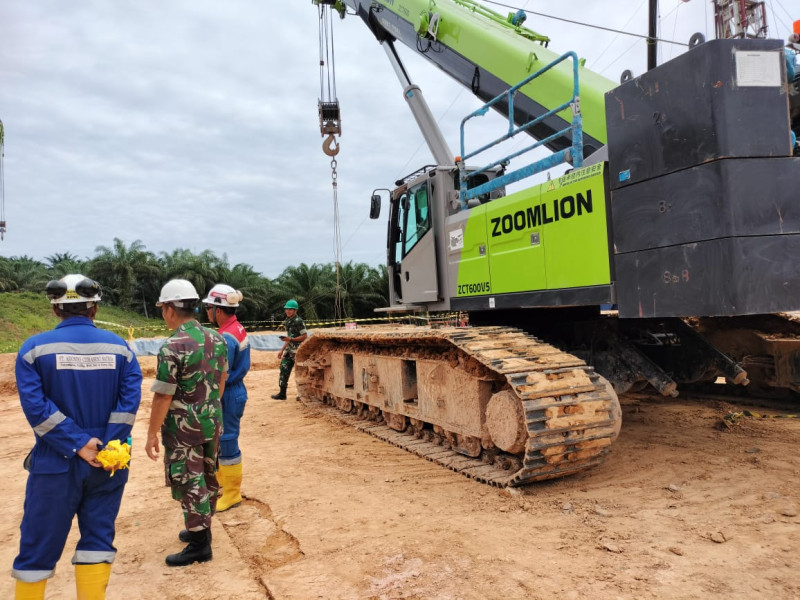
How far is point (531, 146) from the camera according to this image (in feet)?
18.5

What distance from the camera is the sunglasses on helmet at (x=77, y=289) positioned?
3117mm

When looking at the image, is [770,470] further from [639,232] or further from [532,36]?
[532,36]

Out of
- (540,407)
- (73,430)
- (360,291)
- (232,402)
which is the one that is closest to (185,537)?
(232,402)

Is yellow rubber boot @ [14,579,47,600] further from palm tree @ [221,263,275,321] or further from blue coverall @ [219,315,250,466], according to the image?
palm tree @ [221,263,275,321]

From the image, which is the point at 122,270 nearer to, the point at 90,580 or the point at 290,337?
the point at 290,337

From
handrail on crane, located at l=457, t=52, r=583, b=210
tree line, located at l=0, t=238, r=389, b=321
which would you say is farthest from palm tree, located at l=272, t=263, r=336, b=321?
handrail on crane, located at l=457, t=52, r=583, b=210

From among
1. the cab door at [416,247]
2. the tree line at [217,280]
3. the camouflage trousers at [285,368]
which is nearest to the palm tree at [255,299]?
the tree line at [217,280]

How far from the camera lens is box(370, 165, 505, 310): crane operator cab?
22.6 feet

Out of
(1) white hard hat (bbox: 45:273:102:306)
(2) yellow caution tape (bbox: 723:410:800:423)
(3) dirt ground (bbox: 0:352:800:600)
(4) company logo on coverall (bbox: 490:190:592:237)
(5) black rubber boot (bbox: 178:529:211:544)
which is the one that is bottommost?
(3) dirt ground (bbox: 0:352:800:600)

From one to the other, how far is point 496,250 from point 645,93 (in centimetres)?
206

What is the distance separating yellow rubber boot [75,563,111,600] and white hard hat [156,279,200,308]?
5.31 ft

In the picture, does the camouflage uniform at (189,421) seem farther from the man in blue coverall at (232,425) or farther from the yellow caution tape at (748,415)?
the yellow caution tape at (748,415)

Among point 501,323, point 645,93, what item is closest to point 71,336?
point 645,93

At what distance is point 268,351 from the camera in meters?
20.3
